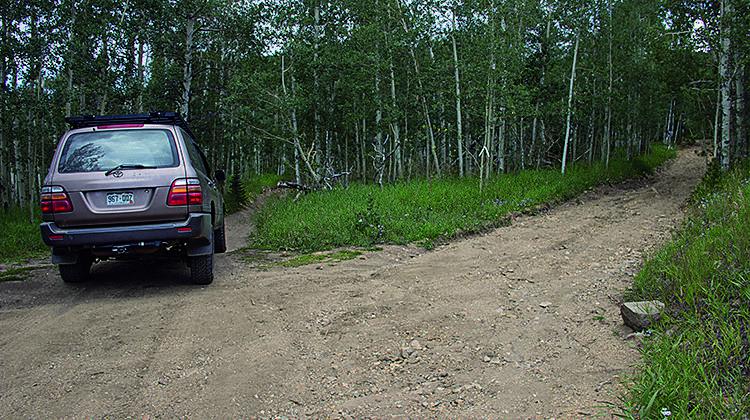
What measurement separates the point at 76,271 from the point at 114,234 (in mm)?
1327

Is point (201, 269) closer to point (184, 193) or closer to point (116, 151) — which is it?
point (184, 193)

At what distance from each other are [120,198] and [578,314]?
14.9 feet

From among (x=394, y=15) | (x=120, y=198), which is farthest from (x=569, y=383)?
(x=394, y=15)

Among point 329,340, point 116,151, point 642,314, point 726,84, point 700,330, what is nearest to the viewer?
point 700,330

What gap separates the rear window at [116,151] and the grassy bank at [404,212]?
3140 mm

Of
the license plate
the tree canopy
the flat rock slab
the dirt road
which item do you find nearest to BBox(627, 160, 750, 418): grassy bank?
the flat rock slab

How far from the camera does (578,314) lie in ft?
15.1

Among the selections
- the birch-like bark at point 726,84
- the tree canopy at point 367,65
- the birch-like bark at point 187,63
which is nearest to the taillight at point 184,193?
the tree canopy at point 367,65

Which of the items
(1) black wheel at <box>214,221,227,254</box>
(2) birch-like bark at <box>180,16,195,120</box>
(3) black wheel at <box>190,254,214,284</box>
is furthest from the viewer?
(2) birch-like bark at <box>180,16,195,120</box>

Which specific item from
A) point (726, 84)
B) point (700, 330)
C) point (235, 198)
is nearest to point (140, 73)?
point (235, 198)

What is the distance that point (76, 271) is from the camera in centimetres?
624

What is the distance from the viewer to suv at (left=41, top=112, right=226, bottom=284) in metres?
5.34

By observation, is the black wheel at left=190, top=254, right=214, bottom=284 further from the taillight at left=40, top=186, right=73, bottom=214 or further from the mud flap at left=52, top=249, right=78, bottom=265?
the taillight at left=40, top=186, right=73, bottom=214

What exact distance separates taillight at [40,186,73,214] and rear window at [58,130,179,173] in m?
0.24
